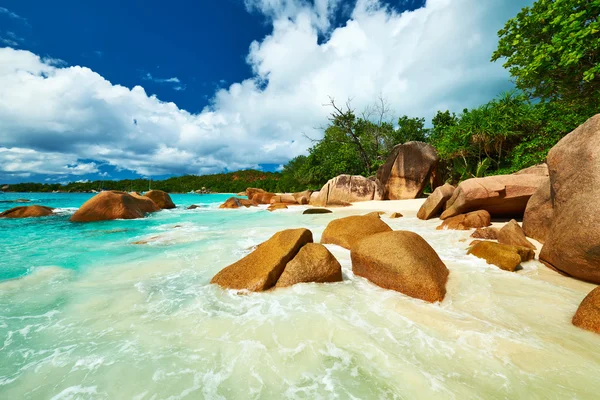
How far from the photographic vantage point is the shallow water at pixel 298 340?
2029 millimetres

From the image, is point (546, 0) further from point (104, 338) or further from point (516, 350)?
point (104, 338)

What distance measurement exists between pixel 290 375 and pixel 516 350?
6.95ft

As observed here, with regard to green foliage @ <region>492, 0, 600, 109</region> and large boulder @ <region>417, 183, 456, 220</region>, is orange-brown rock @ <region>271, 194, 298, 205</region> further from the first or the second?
green foliage @ <region>492, 0, 600, 109</region>

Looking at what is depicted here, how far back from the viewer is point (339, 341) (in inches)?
102

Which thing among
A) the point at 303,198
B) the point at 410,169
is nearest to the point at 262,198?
the point at 303,198

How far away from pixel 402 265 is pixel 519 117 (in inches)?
→ 638

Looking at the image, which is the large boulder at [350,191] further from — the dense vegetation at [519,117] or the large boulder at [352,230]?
the large boulder at [352,230]

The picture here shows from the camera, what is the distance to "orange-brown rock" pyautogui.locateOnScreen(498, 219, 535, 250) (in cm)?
509

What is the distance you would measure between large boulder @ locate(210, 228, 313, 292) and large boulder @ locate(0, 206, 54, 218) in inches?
701

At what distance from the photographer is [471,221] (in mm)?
7266

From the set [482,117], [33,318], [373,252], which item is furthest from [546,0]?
[33,318]

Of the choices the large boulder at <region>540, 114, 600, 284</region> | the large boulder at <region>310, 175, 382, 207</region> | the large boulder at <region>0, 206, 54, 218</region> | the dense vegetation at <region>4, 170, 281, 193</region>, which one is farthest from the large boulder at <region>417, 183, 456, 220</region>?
the dense vegetation at <region>4, 170, 281, 193</region>

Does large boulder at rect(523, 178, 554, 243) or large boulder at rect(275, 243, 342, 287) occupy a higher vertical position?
large boulder at rect(523, 178, 554, 243)

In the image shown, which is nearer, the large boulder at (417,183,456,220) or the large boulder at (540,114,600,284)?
the large boulder at (540,114,600,284)
